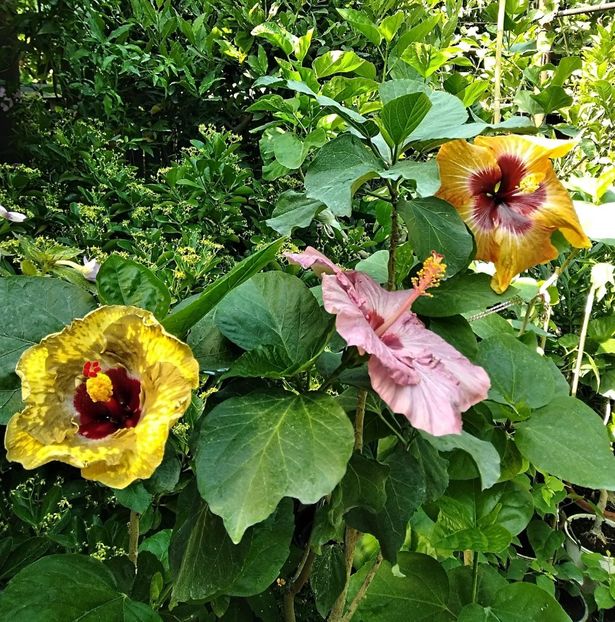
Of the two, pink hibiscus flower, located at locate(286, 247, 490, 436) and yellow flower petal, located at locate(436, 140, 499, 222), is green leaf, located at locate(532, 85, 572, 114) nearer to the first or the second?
yellow flower petal, located at locate(436, 140, 499, 222)

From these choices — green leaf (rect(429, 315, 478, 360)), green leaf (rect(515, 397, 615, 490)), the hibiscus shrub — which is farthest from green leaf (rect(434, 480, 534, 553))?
green leaf (rect(429, 315, 478, 360))

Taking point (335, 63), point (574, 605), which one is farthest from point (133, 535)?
point (574, 605)

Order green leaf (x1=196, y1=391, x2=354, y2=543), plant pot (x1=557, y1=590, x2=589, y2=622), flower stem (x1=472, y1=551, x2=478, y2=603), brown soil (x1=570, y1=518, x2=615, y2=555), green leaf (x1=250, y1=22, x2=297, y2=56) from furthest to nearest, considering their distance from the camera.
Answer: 1. brown soil (x1=570, y1=518, x2=615, y2=555)
2. plant pot (x1=557, y1=590, x2=589, y2=622)
3. green leaf (x1=250, y1=22, x2=297, y2=56)
4. flower stem (x1=472, y1=551, x2=478, y2=603)
5. green leaf (x1=196, y1=391, x2=354, y2=543)

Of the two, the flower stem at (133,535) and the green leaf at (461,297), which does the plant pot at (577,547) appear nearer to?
the green leaf at (461,297)

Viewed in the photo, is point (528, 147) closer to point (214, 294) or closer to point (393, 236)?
point (393, 236)

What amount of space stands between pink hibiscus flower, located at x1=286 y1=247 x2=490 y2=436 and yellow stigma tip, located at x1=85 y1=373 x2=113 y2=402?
0.59 ft

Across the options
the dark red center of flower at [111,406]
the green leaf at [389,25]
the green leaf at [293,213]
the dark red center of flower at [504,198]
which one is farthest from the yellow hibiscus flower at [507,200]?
the green leaf at [389,25]

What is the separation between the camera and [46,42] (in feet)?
5.35

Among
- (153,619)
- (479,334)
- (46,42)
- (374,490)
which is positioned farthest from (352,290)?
(46,42)

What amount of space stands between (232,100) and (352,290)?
139 centimetres

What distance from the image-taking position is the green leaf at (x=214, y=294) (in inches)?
18.3

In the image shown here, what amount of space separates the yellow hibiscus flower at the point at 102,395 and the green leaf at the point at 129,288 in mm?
57

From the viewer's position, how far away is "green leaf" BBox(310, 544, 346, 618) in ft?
2.18

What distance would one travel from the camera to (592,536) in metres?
1.67
